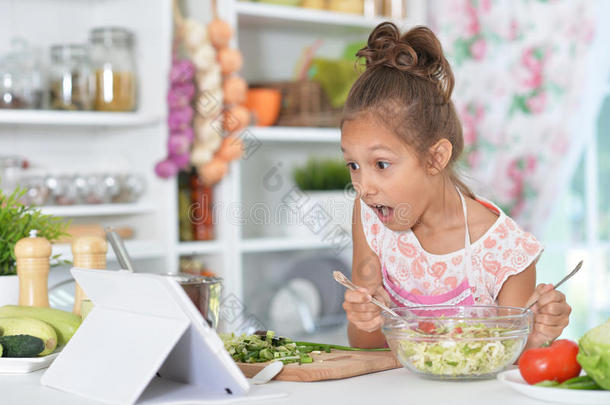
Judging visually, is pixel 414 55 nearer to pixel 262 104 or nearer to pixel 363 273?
pixel 363 273

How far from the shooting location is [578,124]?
317 cm

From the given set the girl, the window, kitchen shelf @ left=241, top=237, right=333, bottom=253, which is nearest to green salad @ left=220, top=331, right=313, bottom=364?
the girl

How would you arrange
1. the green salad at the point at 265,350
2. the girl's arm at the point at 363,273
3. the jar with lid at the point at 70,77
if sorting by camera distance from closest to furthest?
the green salad at the point at 265,350 → the girl's arm at the point at 363,273 → the jar with lid at the point at 70,77

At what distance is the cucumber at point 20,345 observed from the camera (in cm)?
118

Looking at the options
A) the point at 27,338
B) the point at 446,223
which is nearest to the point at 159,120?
the point at 446,223

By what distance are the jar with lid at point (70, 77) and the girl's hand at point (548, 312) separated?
173 centimetres

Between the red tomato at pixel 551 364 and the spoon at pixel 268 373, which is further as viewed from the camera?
the spoon at pixel 268 373

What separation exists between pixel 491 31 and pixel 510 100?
0.29 meters

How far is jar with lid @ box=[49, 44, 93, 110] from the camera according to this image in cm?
250

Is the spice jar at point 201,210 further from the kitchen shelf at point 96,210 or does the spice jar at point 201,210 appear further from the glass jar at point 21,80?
the glass jar at point 21,80

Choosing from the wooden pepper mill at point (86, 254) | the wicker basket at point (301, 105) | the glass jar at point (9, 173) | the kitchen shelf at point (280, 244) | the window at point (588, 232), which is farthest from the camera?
the window at point (588, 232)

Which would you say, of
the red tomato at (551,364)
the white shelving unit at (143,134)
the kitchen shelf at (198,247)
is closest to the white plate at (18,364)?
the red tomato at (551,364)

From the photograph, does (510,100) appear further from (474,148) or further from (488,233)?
(488,233)

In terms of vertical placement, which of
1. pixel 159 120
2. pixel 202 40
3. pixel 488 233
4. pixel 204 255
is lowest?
pixel 204 255
